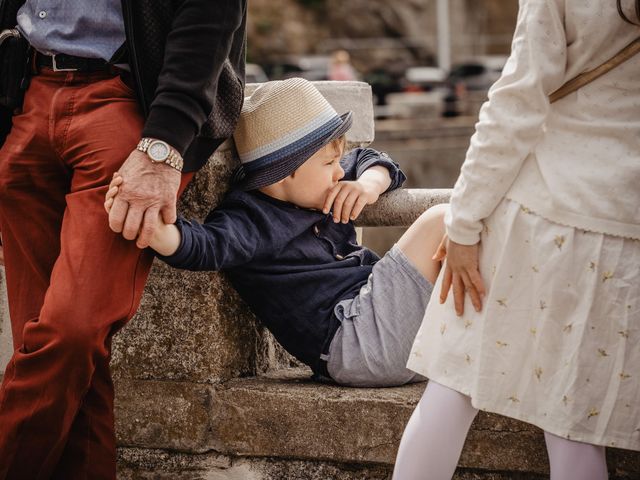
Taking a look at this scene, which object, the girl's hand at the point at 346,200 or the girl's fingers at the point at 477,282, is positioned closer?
the girl's fingers at the point at 477,282

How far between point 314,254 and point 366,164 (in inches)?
16.2

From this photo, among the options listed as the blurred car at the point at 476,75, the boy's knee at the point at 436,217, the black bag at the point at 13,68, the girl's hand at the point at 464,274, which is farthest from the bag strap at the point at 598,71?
the blurred car at the point at 476,75

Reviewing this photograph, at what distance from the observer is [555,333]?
227 centimetres

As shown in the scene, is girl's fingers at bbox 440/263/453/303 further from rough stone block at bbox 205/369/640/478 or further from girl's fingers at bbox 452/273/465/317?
rough stone block at bbox 205/369/640/478

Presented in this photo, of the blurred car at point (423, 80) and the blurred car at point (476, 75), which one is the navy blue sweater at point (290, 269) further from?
the blurred car at point (423, 80)

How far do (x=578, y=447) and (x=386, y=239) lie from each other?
51.5 ft

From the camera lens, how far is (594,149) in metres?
2.27

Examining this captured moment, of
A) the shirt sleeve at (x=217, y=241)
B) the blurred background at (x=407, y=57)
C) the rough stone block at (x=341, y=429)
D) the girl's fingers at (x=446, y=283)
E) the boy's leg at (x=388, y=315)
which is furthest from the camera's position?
the blurred background at (x=407, y=57)

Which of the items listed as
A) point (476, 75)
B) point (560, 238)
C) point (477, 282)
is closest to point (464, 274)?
point (477, 282)

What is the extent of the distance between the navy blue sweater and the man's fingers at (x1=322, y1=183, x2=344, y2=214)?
51mm

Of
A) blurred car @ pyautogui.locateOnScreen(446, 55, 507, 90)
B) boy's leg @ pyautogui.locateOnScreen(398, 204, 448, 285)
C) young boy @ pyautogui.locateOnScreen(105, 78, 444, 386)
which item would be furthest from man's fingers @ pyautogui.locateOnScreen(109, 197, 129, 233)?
blurred car @ pyautogui.locateOnScreen(446, 55, 507, 90)

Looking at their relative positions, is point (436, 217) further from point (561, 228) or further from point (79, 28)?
point (79, 28)

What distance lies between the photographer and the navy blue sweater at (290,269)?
3045 millimetres

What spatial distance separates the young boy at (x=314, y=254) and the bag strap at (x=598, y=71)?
2.41 feet
